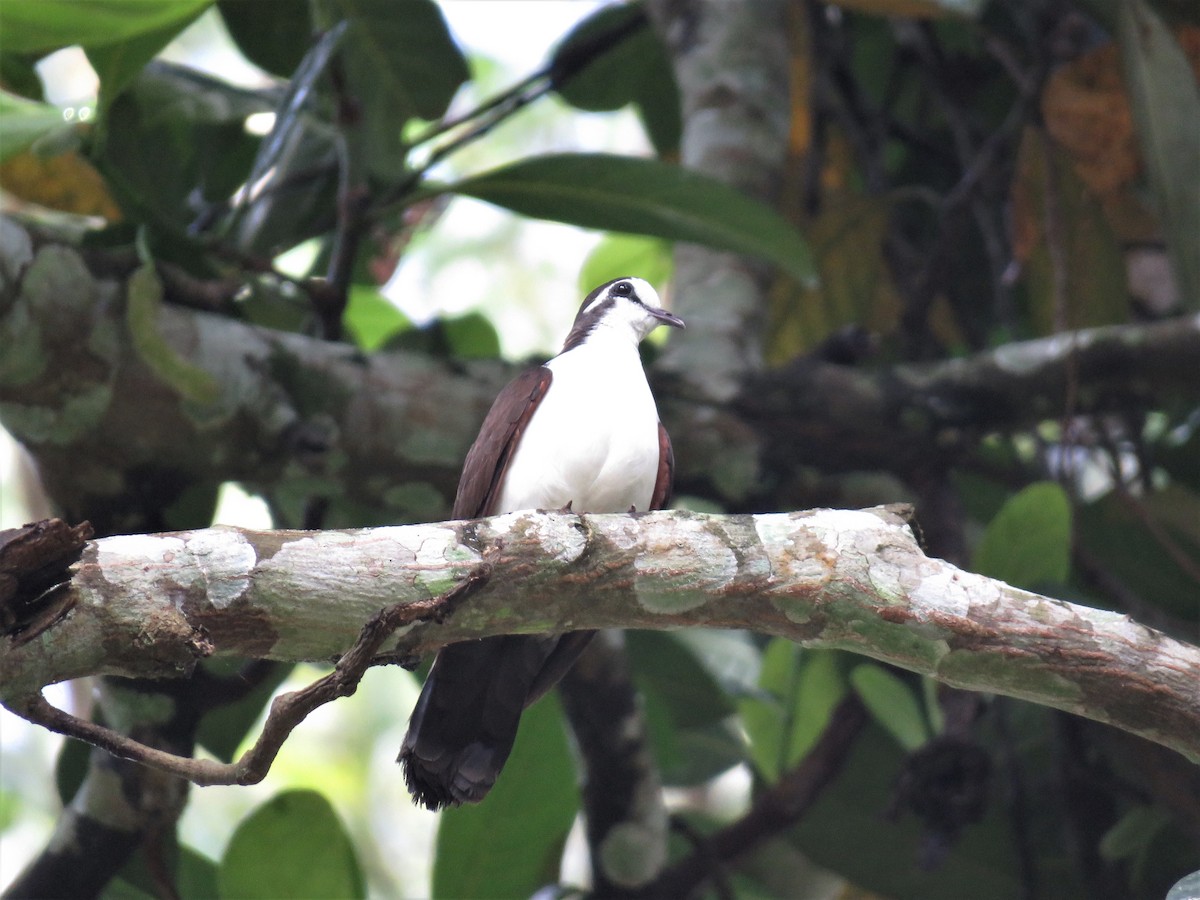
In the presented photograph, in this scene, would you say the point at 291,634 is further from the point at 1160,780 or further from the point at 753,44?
the point at 753,44

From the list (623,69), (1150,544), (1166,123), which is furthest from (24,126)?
(1150,544)

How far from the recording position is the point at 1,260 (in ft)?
9.65

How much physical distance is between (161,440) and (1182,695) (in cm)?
246

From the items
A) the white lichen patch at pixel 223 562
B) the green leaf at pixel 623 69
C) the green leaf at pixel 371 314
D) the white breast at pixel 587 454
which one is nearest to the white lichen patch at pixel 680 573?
the white lichen patch at pixel 223 562

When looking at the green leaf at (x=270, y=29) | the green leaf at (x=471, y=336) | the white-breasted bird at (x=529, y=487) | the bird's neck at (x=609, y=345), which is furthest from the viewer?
the green leaf at (x=471, y=336)

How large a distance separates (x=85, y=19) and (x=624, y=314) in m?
1.65

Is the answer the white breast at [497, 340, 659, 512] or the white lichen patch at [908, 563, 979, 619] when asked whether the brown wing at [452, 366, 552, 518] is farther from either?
the white lichen patch at [908, 563, 979, 619]

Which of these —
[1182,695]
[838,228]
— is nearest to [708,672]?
[838,228]

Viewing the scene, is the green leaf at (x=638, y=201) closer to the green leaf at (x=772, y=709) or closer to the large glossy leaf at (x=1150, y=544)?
the green leaf at (x=772, y=709)

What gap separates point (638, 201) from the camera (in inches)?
144

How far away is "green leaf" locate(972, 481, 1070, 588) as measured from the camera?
3.14 m

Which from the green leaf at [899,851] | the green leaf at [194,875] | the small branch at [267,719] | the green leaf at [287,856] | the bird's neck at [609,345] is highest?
the small branch at [267,719]

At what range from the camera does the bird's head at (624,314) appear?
3.75 m

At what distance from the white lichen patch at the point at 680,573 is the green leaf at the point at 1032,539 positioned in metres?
A: 1.30
